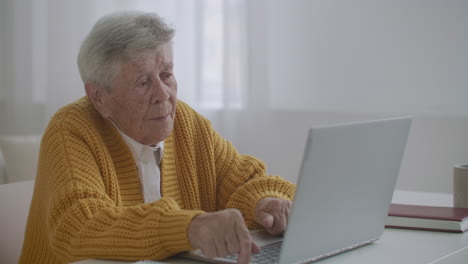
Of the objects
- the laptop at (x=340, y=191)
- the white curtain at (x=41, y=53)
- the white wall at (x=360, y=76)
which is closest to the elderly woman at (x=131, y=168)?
the laptop at (x=340, y=191)

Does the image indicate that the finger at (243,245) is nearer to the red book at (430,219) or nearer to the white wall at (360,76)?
the red book at (430,219)

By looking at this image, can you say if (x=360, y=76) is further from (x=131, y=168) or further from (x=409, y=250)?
(x=409, y=250)

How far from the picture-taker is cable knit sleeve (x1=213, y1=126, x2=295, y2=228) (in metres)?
1.47

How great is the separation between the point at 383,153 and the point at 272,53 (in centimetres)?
240

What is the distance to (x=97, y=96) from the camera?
4.94ft

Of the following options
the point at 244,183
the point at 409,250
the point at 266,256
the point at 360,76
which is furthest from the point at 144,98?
the point at 360,76

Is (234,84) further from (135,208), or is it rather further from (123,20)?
(135,208)

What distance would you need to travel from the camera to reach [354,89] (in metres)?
3.16

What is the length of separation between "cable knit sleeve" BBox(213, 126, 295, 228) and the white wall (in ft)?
4.88

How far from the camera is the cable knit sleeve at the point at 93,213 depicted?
110 centimetres

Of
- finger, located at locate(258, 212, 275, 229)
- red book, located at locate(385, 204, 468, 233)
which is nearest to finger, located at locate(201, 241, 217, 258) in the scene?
finger, located at locate(258, 212, 275, 229)

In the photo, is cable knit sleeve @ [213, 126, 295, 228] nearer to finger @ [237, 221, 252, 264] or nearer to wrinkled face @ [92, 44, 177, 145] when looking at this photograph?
wrinkled face @ [92, 44, 177, 145]

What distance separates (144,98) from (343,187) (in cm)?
56

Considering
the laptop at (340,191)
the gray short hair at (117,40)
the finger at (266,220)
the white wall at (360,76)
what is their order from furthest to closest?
the white wall at (360,76) < the gray short hair at (117,40) < the finger at (266,220) < the laptop at (340,191)
